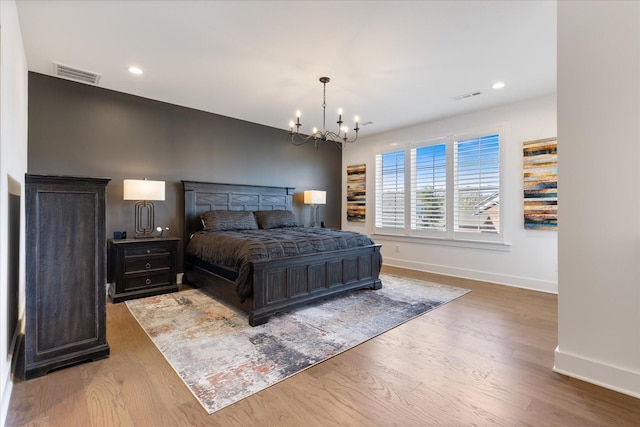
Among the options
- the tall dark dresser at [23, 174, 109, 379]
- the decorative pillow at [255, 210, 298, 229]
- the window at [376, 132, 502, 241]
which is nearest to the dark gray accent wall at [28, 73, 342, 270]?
the decorative pillow at [255, 210, 298, 229]

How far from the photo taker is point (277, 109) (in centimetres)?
474

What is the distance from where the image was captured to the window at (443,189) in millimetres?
4699

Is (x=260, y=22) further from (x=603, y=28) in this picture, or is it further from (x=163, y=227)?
(x=163, y=227)

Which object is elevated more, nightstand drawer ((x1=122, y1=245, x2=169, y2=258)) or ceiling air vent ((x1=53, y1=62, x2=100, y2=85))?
ceiling air vent ((x1=53, y1=62, x2=100, y2=85))

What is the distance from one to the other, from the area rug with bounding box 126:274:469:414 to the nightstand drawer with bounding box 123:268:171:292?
0.63 feet

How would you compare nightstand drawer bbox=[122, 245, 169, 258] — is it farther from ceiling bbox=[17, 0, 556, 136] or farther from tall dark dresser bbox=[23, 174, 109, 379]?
ceiling bbox=[17, 0, 556, 136]

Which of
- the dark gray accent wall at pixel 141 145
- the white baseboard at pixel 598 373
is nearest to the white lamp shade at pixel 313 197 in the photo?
the dark gray accent wall at pixel 141 145

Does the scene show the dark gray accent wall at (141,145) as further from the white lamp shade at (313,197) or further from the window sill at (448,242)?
the window sill at (448,242)

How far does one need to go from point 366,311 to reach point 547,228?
2.94 metres

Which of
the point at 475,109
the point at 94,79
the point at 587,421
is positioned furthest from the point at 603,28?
the point at 94,79

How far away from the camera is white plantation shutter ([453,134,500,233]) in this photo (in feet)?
15.2

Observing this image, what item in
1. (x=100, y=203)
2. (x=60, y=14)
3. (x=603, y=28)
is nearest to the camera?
(x=603, y=28)

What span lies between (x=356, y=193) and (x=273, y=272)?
403 cm

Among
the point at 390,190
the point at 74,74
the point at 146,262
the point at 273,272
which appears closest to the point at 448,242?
the point at 390,190
